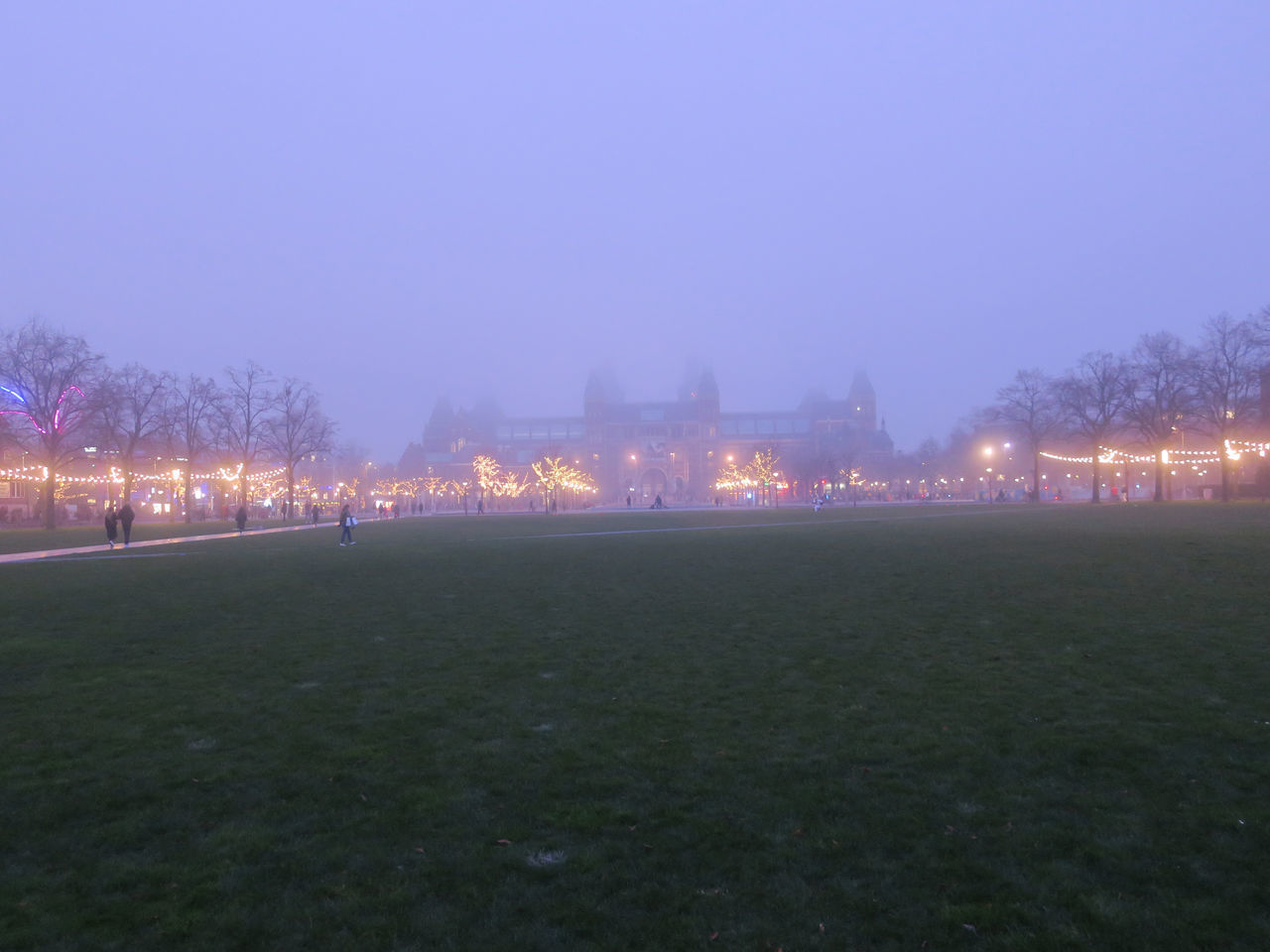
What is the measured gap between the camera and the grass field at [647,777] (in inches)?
164

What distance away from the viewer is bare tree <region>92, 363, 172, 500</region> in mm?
51309

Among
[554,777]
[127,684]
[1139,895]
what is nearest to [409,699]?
[554,777]

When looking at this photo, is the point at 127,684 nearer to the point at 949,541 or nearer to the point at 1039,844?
the point at 1039,844

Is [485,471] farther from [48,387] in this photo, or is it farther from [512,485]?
[48,387]

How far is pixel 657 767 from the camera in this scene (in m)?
6.33

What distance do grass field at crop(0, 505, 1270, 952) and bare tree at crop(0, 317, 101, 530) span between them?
4416 centimetres

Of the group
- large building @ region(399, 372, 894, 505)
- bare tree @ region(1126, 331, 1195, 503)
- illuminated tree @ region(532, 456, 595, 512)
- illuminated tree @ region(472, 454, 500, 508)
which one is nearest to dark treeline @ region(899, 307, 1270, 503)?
bare tree @ region(1126, 331, 1195, 503)

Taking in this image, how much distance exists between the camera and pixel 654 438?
6644 inches

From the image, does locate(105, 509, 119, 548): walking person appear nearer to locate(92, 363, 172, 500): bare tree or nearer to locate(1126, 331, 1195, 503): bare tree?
locate(92, 363, 172, 500): bare tree

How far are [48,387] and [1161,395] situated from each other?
77889 mm

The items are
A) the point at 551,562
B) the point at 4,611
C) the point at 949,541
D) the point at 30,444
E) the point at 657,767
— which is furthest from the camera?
the point at 30,444

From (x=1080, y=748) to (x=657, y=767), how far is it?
3480 millimetres

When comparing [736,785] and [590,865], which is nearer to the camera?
[590,865]

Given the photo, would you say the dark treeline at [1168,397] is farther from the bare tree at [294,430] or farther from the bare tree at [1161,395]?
the bare tree at [294,430]
